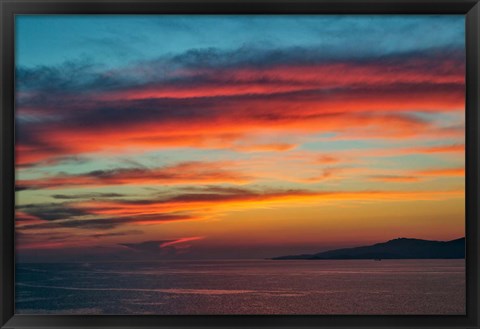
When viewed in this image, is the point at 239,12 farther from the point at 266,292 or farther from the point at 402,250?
the point at 266,292

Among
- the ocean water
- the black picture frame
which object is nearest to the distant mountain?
the black picture frame

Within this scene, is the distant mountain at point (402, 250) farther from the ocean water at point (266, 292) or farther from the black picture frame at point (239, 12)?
the ocean water at point (266, 292)

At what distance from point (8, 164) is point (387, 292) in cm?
1586

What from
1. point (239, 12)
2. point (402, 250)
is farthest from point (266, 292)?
point (239, 12)

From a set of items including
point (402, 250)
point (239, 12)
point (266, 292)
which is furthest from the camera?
point (266, 292)

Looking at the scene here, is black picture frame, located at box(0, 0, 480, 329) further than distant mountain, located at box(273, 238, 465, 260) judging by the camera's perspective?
No

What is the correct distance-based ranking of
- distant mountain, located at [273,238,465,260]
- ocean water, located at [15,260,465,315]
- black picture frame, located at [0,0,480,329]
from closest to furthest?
1. black picture frame, located at [0,0,480,329]
2. distant mountain, located at [273,238,465,260]
3. ocean water, located at [15,260,465,315]

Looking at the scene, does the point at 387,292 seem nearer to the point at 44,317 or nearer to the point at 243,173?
the point at 243,173

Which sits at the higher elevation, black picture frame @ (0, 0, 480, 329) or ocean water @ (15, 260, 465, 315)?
black picture frame @ (0, 0, 480, 329)

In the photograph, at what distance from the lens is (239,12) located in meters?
2.02

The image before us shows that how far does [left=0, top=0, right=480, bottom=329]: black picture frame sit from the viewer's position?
6.55ft

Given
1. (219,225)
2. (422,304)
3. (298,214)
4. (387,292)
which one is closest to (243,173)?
(219,225)

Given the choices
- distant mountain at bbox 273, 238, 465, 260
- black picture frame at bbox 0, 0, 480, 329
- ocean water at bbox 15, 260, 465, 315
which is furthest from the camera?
ocean water at bbox 15, 260, 465, 315

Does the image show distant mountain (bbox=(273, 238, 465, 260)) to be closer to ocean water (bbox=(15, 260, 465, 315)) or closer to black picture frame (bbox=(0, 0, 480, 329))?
black picture frame (bbox=(0, 0, 480, 329))
